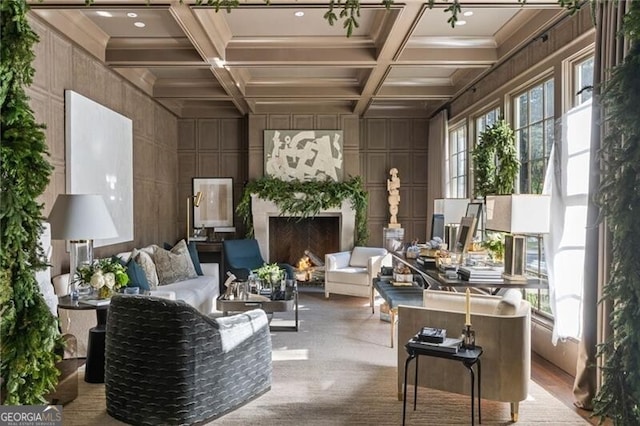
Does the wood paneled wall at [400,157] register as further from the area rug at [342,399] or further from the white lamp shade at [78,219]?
the white lamp shade at [78,219]

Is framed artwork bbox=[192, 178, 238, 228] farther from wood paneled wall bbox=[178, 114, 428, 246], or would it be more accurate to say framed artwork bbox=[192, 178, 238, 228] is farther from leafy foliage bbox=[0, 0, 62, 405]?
leafy foliage bbox=[0, 0, 62, 405]

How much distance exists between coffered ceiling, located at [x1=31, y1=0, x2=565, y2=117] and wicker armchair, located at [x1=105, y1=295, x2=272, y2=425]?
7.09 ft

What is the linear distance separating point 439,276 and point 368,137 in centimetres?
477

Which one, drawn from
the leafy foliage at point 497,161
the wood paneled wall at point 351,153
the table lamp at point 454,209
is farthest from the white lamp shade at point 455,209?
the wood paneled wall at point 351,153

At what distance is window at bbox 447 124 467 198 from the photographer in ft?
21.0

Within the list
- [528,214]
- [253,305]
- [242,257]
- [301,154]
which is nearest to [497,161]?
[528,214]

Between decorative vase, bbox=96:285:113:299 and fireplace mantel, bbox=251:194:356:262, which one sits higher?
fireplace mantel, bbox=251:194:356:262

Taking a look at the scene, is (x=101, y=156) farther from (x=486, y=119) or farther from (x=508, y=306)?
(x=486, y=119)

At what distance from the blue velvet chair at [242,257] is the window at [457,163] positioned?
274 cm

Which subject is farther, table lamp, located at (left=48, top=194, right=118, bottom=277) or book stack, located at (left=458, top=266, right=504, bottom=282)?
book stack, located at (left=458, top=266, right=504, bottom=282)

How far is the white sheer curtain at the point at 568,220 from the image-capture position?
3357mm

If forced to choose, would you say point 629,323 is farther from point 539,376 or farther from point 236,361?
point 236,361

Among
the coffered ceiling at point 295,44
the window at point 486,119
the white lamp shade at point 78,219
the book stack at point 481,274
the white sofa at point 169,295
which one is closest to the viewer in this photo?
the white lamp shade at point 78,219

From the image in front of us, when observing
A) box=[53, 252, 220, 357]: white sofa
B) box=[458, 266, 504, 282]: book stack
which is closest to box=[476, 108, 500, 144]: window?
box=[458, 266, 504, 282]: book stack
